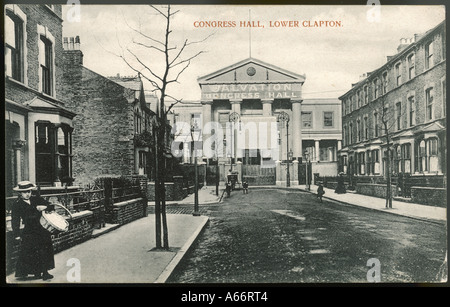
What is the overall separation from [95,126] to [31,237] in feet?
7.13

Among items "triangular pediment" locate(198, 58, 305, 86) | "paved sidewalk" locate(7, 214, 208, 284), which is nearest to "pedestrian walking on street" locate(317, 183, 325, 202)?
"triangular pediment" locate(198, 58, 305, 86)

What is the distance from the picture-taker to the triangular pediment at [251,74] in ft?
18.6

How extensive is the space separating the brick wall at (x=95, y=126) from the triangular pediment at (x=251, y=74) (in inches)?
70.7

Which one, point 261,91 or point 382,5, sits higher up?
point 382,5

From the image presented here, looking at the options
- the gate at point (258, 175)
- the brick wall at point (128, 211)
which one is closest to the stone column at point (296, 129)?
the gate at point (258, 175)

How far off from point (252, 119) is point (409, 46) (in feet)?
9.47

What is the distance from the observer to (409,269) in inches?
201

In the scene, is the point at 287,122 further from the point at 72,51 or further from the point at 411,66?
the point at 72,51

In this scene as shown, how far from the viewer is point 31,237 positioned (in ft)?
15.0

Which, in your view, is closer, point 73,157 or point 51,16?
point 51,16

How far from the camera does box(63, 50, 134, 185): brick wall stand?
19.7 feet

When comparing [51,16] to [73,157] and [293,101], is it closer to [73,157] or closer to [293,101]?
[73,157]

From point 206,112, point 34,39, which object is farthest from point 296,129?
point 34,39
